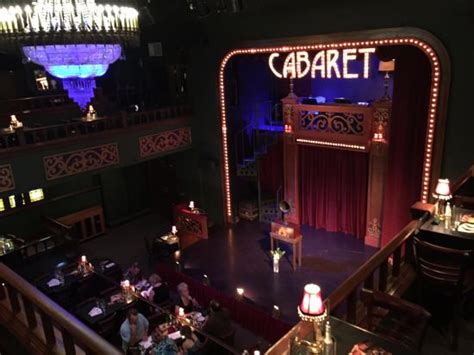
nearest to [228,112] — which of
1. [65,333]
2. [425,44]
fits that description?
[425,44]

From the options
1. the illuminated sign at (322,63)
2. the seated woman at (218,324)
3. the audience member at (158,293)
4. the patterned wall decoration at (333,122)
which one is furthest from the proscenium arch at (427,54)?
the audience member at (158,293)

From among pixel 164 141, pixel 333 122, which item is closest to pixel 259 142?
pixel 333 122

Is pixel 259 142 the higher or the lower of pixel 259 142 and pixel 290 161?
the higher

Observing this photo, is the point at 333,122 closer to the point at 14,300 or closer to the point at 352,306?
the point at 352,306

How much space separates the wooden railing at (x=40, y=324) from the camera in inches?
110

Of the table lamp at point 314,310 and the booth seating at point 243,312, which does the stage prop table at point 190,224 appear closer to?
the booth seating at point 243,312

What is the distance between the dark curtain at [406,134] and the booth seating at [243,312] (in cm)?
383

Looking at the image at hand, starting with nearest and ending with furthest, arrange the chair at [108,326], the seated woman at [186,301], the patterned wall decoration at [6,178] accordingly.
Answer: the chair at [108,326]
the seated woman at [186,301]
the patterned wall decoration at [6,178]

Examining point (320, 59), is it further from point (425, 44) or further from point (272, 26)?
point (425, 44)

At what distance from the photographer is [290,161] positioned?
37.0ft

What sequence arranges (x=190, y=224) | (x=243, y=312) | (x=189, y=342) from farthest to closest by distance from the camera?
(x=190, y=224) → (x=243, y=312) → (x=189, y=342)

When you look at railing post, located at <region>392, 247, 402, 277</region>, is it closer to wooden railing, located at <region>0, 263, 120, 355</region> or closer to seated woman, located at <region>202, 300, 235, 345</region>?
seated woman, located at <region>202, 300, 235, 345</region>

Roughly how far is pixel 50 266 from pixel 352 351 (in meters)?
8.33

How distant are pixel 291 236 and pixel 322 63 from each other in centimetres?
394
